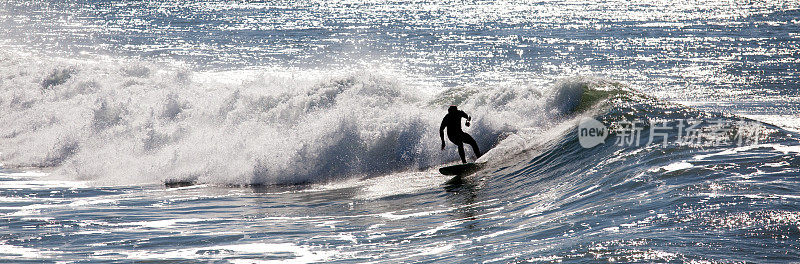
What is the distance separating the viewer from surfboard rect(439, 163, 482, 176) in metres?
14.9

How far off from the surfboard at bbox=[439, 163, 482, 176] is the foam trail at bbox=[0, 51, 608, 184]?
1.61 meters

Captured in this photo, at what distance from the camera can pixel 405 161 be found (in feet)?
55.7

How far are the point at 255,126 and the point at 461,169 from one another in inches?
298

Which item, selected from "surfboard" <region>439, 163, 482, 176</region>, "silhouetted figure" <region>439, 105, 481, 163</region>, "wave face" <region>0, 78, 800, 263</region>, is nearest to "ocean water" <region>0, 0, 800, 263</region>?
"wave face" <region>0, 78, 800, 263</region>

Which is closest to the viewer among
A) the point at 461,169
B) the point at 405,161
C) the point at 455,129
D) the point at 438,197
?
the point at 438,197

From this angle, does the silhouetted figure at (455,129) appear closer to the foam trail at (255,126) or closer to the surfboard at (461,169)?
the surfboard at (461,169)

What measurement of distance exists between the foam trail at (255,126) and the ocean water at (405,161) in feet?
0.23

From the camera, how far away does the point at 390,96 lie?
68.5 feet

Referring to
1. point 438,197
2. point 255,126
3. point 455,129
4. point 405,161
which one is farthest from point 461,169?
point 255,126

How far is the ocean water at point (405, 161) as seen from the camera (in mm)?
9547

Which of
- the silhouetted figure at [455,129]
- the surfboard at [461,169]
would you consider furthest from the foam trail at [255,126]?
the surfboard at [461,169]

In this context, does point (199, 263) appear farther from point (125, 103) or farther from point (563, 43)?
point (563, 43)

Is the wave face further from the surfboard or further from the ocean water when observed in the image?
the surfboard

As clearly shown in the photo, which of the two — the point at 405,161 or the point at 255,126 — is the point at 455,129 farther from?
the point at 255,126
